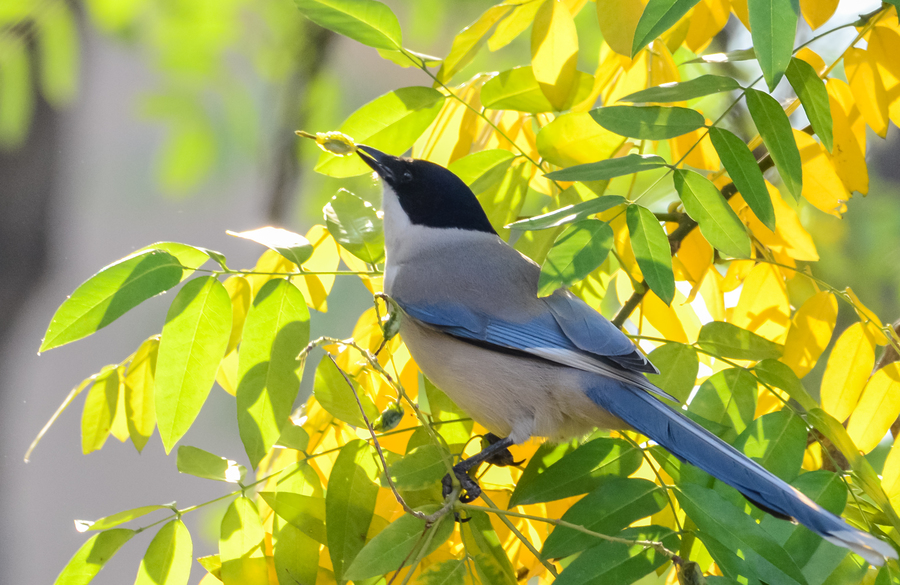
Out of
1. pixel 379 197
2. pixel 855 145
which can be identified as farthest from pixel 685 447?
pixel 379 197

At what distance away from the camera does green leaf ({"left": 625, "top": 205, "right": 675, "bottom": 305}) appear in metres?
0.82

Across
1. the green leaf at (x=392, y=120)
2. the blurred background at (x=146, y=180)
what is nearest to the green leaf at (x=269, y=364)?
the green leaf at (x=392, y=120)

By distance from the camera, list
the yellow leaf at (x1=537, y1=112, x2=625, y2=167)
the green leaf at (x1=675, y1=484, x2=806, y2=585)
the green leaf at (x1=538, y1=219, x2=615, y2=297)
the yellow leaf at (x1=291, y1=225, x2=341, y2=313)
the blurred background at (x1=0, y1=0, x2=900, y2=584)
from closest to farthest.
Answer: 1. the green leaf at (x1=675, y1=484, x2=806, y2=585)
2. the green leaf at (x1=538, y1=219, x2=615, y2=297)
3. the yellow leaf at (x1=537, y1=112, x2=625, y2=167)
4. the yellow leaf at (x1=291, y1=225, x2=341, y2=313)
5. the blurred background at (x1=0, y1=0, x2=900, y2=584)

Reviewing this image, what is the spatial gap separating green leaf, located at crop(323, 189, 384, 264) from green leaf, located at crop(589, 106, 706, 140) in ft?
1.32

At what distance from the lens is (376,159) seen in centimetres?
117

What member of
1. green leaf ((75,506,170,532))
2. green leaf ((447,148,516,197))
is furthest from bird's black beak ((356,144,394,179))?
green leaf ((75,506,170,532))

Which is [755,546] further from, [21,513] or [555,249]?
[21,513]

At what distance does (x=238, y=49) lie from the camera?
3021 mm

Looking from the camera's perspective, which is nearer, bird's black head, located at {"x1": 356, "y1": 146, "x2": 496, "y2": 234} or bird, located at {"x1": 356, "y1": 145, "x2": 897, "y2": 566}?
bird, located at {"x1": 356, "y1": 145, "x2": 897, "y2": 566}

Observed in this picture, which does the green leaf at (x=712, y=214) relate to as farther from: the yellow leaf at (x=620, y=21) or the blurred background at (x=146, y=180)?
the blurred background at (x=146, y=180)

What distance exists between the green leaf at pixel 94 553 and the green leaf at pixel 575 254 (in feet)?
2.10

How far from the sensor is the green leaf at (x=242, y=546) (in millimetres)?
884

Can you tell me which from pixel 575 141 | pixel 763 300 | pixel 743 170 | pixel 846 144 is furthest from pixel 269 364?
pixel 846 144

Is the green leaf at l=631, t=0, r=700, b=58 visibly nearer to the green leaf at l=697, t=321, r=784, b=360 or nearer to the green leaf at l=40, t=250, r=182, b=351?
the green leaf at l=697, t=321, r=784, b=360
